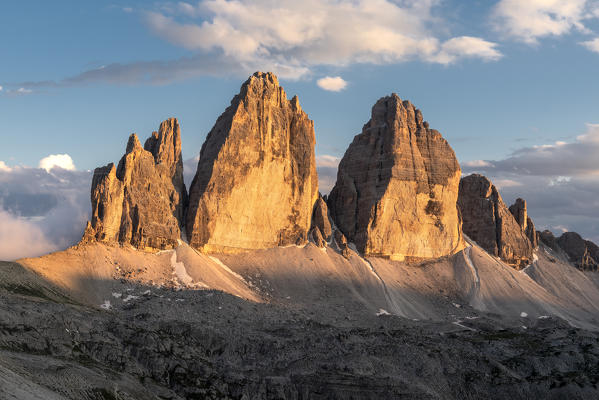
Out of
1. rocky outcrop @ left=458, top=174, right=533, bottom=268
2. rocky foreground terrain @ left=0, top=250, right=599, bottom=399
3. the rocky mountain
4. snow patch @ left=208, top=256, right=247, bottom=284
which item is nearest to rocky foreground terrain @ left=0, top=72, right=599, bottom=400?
rocky foreground terrain @ left=0, top=250, right=599, bottom=399

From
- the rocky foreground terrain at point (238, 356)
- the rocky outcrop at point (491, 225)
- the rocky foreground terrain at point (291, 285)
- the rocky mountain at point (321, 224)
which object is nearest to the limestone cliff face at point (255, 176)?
the rocky foreground terrain at point (291, 285)

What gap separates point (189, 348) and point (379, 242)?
94280 millimetres

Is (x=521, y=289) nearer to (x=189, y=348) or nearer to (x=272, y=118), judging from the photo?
(x=272, y=118)

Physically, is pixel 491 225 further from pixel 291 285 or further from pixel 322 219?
pixel 291 285

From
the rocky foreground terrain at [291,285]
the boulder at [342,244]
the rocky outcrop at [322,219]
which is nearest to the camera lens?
the rocky foreground terrain at [291,285]

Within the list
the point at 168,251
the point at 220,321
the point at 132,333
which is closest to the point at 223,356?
the point at 132,333

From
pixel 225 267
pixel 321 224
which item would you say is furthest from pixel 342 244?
pixel 225 267

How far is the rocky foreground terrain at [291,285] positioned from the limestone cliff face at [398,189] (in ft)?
1.39

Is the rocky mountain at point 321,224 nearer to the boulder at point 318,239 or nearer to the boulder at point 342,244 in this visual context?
the boulder at point 318,239

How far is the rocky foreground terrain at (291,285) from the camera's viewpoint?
70.7 meters

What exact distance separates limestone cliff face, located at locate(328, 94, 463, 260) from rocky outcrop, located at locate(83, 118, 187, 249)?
156ft

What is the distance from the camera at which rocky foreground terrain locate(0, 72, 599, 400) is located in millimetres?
70688

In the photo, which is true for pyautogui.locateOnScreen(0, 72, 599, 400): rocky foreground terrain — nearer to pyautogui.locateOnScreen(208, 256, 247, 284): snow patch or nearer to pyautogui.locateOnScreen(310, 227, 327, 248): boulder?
pyautogui.locateOnScreen(310, 227, 327, 248): boulder

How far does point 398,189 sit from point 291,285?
46.7m
